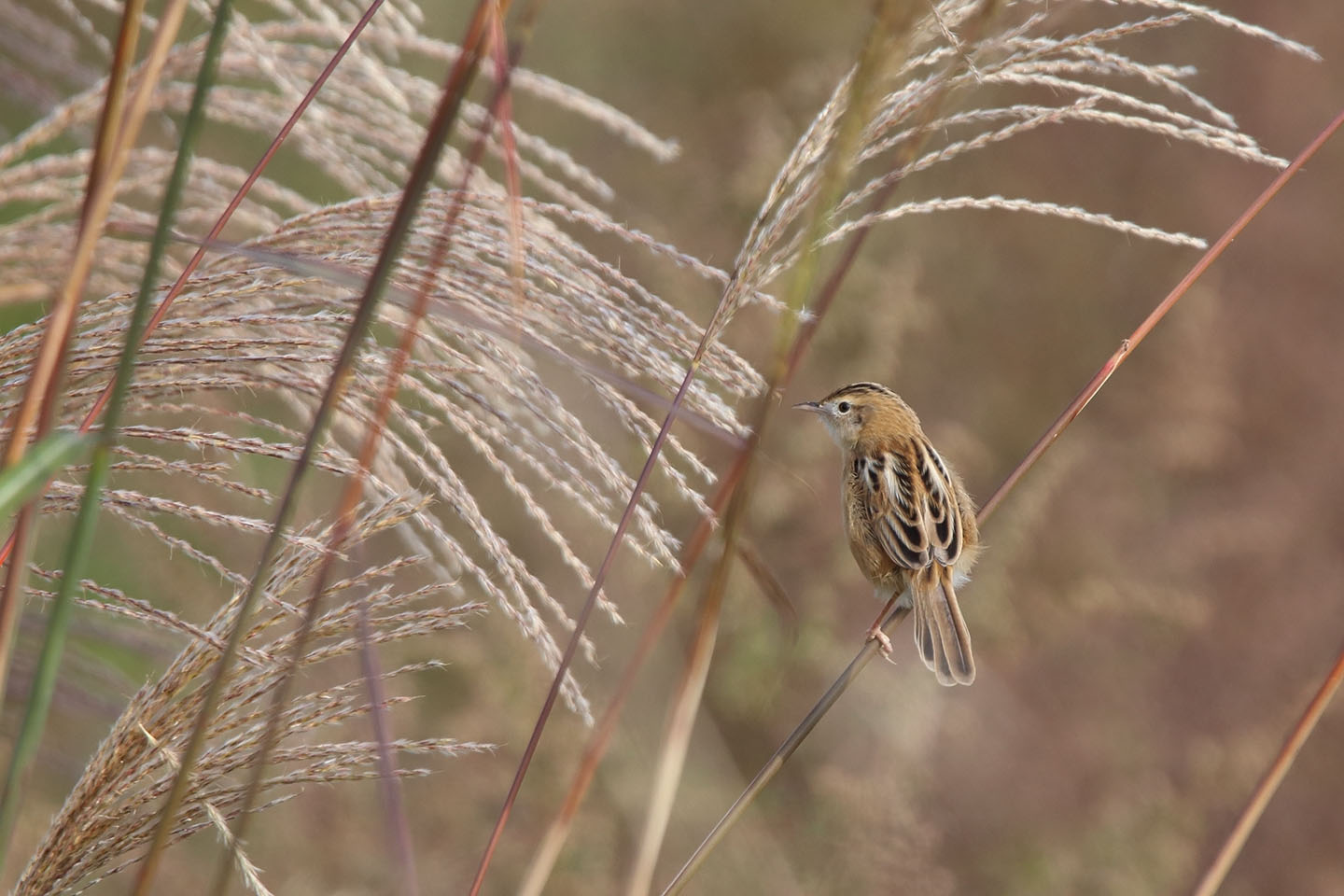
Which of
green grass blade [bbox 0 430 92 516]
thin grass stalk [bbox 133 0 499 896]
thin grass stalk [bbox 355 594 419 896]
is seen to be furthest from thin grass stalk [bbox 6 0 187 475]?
thin grass stalk [bbox 355 594 419 896]

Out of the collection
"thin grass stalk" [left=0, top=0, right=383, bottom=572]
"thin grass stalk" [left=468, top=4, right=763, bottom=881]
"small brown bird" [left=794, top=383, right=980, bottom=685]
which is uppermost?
"small brown bird" [left=794, top=383, right=980, bottom=685]

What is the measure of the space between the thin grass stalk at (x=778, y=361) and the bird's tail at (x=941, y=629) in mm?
1588

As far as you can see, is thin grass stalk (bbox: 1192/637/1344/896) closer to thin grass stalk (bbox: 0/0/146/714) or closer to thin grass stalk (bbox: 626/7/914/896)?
thin grass stalk (bbox: 626/7/914/896)

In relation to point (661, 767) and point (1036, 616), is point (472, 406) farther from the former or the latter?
point (1036, 616)

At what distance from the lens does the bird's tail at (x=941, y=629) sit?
8.63 ft

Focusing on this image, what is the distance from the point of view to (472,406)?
1579mm

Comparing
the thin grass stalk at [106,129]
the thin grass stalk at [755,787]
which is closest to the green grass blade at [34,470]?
the thin grass stalk at [106,129]

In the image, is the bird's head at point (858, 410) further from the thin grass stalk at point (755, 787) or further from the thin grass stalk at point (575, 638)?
the thin grass stalk at point (575, 638)

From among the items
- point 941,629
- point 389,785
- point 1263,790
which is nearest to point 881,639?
point 941,629

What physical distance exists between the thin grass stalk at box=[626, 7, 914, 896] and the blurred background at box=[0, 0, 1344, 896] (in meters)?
2.89

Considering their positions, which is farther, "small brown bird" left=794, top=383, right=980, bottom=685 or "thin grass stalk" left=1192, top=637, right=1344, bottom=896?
"small brown bird" left=794, top=383, right=980, bottom=685

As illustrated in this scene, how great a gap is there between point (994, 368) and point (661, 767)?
5.19 metres

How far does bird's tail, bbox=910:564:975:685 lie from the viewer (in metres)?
2.63

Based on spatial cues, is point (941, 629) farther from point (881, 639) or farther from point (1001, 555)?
point (1001, 555)
